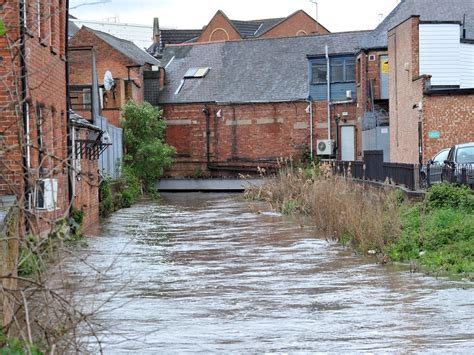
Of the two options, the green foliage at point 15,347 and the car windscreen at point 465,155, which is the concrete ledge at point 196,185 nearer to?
the car windscreen at point 465,155

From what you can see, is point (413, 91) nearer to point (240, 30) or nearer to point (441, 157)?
point (441, 157)

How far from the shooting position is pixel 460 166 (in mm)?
28406

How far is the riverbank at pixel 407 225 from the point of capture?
20.3 metres

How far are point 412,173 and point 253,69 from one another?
36.0 m

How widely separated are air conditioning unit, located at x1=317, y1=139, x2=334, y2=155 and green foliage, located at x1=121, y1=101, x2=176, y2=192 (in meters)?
8.03

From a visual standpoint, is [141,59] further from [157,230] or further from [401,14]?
[157,230]

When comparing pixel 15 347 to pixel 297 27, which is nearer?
pixel 15 347

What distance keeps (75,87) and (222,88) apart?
75.6ft

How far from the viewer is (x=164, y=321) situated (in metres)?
14.6

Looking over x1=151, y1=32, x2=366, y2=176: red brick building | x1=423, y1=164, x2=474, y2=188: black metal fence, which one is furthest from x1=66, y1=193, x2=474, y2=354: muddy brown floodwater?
x1=151, y1=32, x2=366, y2=176: red brick building

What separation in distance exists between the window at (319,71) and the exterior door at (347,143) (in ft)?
9.61

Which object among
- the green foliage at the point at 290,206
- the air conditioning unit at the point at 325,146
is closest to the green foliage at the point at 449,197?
the green foliage at the point at 290,206

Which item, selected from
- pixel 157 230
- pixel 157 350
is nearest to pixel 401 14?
pixel 157 230

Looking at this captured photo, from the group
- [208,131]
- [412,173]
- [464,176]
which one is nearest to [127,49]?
[208,131]
